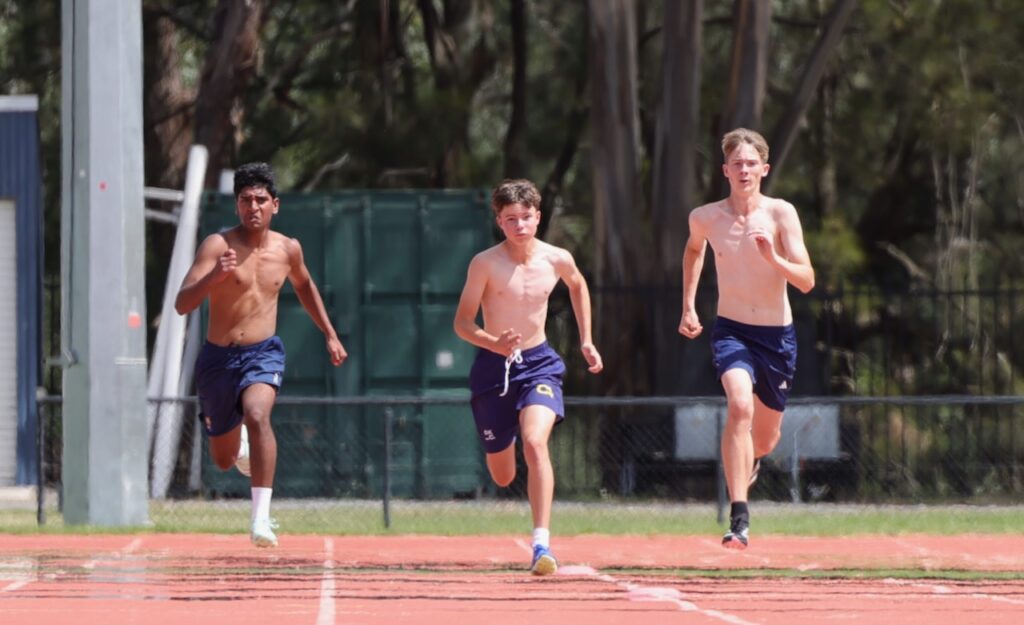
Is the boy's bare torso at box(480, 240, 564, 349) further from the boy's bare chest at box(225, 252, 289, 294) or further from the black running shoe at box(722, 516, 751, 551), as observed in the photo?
the black running shoe at box(722, 516, 751, 551)

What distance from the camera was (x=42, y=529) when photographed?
1512cm

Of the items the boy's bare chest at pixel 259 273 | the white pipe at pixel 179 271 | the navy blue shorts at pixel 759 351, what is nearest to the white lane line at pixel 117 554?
the boy's bare chest at pixel 259 273

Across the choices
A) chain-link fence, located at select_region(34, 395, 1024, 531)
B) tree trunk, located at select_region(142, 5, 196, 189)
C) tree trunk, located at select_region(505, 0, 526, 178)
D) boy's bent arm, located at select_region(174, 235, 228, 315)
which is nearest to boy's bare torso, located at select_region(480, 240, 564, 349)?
boy's bent arm, located at select_region(174, 235, 228, 315)

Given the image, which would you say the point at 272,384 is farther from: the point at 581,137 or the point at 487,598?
the point at 581,137

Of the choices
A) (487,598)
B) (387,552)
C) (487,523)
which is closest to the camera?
(487,598)

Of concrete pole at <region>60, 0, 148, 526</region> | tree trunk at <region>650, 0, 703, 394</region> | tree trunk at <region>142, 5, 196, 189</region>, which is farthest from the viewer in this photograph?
tree trunk at <region>142, 5, 196, 189</region>

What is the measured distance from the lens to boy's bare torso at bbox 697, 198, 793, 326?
1065 cm

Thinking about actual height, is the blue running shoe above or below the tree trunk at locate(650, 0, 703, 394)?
below

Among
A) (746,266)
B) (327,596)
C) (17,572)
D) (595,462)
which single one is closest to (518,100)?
(595,462)

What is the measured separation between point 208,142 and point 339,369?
4695 mm

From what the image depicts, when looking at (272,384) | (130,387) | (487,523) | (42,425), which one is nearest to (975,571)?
(272,384)

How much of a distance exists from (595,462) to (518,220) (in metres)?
9.18

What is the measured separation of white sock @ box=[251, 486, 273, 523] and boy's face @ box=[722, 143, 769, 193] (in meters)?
3.09

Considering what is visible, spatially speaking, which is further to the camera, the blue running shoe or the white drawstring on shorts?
the white drawstring on shorts
